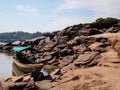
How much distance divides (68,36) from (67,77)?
36.0 metres

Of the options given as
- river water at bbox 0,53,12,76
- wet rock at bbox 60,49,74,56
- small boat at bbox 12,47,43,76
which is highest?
wet rock at bbox 60,49,74,56

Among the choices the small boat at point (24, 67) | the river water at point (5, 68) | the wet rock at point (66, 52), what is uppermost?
the wet rock at point (66, 52)

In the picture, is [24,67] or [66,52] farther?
[66,52]

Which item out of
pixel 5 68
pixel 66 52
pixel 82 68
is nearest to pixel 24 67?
pixel 82 68

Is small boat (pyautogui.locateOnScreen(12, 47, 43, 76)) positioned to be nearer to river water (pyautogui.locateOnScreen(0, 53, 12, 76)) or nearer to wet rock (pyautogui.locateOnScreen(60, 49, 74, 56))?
river water (pyautogui.locateOnScreen(0, 53, 12, 76))

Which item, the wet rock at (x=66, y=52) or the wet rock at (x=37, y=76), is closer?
the wet rock at (x=37, y=76)

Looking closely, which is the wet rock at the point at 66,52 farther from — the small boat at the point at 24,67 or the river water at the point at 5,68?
the small boat at the point at 24,67

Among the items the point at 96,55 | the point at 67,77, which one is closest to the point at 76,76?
the point at 67,77

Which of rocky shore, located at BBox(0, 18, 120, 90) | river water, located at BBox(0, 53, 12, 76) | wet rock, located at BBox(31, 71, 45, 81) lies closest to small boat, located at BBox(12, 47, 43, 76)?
river water, located at BBox(0, 53, 12, 76)

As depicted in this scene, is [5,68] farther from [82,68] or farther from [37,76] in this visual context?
[37,76]

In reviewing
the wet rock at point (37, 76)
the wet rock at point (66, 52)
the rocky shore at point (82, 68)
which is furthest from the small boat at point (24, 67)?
the wet rock at point (66, 52)

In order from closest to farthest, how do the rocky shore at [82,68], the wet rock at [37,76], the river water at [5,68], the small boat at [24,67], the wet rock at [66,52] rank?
the rocky shore at [82,68] → the wet rock at [37,76] → the small boat at [24,67] → the river water at [5,68] → the wet rock at [66,52]

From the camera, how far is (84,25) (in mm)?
70375

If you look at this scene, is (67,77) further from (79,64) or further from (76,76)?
(79,64)
